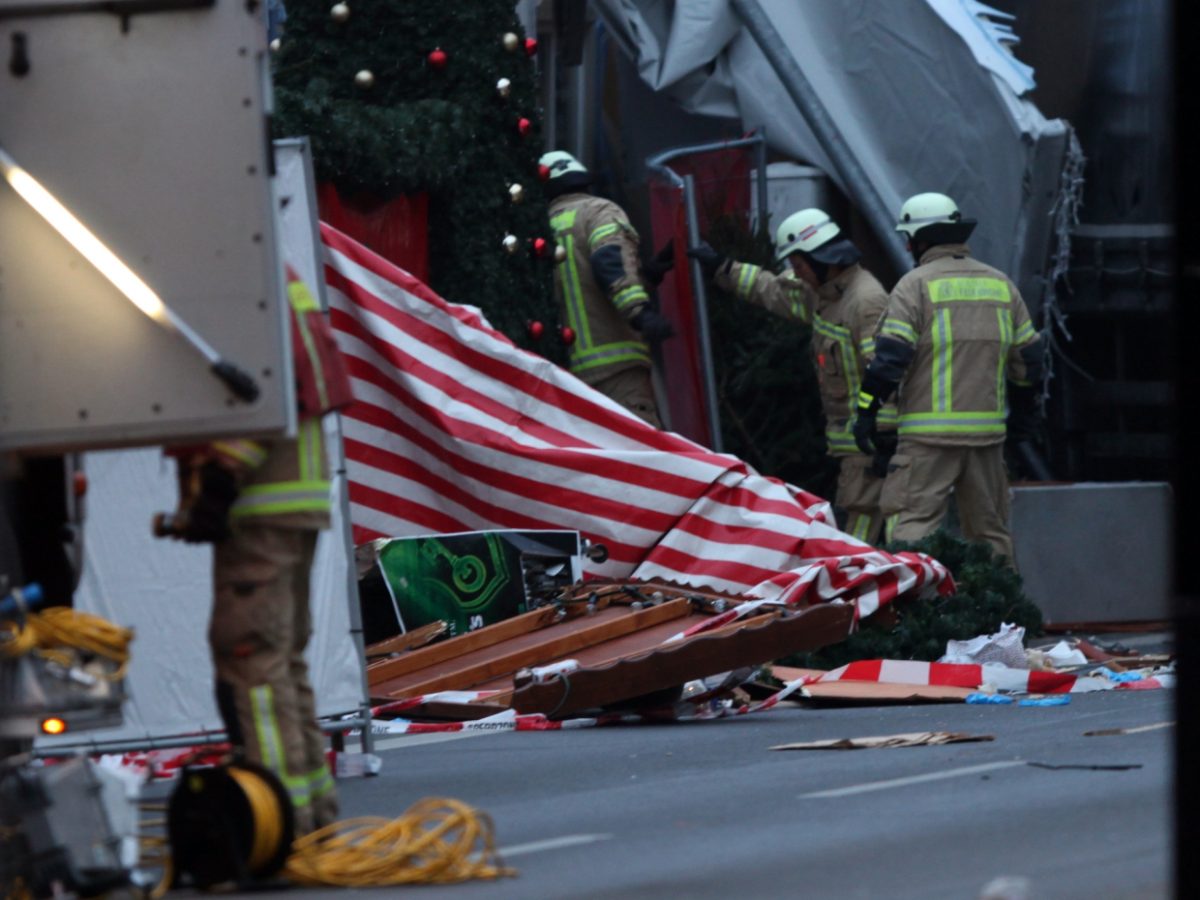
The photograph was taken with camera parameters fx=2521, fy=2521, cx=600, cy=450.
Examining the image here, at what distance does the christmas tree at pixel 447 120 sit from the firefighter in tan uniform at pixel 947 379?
196 centimetres

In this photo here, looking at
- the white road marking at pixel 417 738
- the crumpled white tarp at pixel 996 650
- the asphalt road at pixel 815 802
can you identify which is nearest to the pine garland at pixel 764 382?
the crumpled white tarp at pixel 996 650

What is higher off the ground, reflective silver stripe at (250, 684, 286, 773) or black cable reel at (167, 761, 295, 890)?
reflective silver stripe at (250, 684, 286, 773)

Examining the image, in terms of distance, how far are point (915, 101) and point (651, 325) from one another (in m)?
3.05

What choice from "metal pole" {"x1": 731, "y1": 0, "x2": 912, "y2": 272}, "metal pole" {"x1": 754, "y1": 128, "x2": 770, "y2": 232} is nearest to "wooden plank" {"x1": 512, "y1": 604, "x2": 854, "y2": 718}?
"metal pole" {"x1": 754, "y1": 128, "x2": 770, "y2": 232}

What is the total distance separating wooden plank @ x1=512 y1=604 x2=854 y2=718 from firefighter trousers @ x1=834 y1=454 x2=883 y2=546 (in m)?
3.77

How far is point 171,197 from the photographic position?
6211mm

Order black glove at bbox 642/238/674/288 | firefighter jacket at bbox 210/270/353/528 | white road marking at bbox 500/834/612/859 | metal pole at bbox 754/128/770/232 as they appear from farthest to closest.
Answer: metal pole at bbox 754/128/770/232 → black glove at bbox 642/238/674/288 → white road marking at bbox 500/834/612/859 → firefighter jacket at bbox 210/270/353/528

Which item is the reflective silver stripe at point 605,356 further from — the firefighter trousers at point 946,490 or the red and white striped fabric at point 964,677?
the red and white striped fabric at point 964,677

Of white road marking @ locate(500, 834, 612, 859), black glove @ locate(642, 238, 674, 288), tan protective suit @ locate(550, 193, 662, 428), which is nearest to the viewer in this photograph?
white road marking @ locate(500, 834, 612, 859)

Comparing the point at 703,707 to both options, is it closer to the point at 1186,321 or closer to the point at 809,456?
the point at 809,456

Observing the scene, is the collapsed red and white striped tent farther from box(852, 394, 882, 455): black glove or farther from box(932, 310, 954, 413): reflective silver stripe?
box(932, 310, 954, 413): reflective silver stripe

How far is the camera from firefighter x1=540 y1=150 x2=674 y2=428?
13.8 metres

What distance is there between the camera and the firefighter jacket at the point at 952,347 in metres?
12.9

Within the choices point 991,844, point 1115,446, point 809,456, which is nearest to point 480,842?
point 991,844
